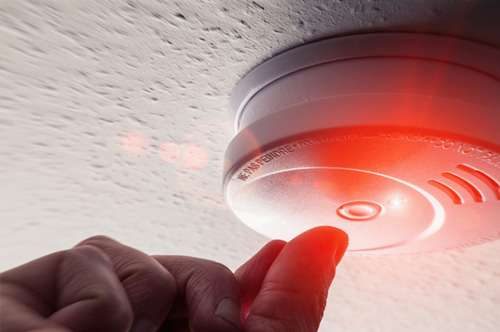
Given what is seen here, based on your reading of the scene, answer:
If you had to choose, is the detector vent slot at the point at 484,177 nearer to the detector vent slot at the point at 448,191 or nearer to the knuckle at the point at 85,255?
the detector vent slot at the point at 448,191

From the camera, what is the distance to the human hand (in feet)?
1.22

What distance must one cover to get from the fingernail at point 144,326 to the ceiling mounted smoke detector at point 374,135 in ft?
0.48

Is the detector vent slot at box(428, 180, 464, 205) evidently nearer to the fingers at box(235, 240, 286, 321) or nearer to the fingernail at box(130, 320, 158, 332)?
the fingers at box(235, 240, 286, 321)

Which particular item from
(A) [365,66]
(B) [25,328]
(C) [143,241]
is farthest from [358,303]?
(B) [25,328]

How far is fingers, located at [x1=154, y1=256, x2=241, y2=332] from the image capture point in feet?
1.44

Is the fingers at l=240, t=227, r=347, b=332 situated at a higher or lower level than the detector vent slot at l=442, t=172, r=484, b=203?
lower

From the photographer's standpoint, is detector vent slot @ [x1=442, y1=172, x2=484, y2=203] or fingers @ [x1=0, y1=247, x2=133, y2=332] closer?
fingers @ [x1=0, y1=247, x2=133, y2=332]

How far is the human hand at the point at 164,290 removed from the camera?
0.37 meters

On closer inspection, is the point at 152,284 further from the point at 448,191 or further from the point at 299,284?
the point at 448,191

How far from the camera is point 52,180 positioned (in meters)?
0.74

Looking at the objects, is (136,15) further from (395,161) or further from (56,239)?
(56,239)

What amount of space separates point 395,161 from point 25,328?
1.01ft

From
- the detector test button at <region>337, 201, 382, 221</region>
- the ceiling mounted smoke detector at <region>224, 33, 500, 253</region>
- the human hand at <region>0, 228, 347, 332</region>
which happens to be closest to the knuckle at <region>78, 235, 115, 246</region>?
the human hand at <region>0, 228, 347, 332</region>

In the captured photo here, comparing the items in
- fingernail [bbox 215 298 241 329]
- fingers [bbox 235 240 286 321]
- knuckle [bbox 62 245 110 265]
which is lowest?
knuckle [bbox 62 245 110 265]
